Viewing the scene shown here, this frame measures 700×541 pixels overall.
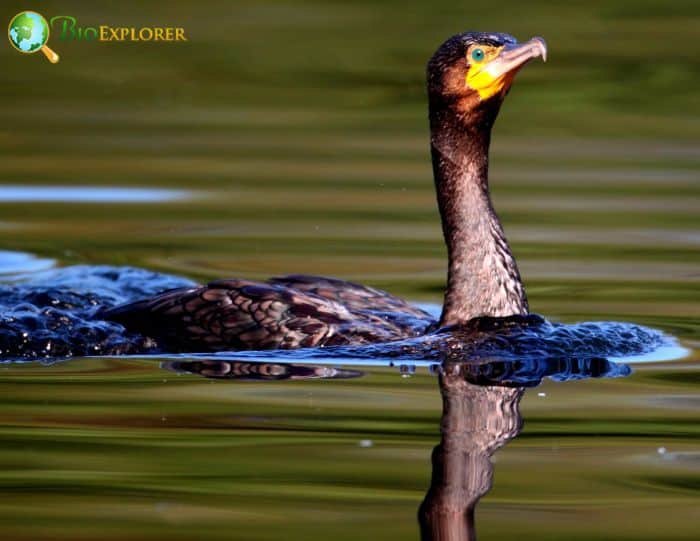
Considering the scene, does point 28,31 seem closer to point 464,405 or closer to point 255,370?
point 255,370

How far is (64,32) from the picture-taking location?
18.9m

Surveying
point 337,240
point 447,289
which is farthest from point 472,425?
point 337,240

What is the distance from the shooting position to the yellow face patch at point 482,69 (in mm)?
8328

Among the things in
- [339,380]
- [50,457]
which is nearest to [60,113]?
[339,380]

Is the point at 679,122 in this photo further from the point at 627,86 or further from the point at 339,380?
the point at 339,380

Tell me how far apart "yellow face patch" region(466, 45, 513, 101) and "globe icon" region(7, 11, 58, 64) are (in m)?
10.5

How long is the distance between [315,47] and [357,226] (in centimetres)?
695

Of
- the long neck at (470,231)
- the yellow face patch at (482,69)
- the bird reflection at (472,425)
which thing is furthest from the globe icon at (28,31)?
the bird reflection at (472,425)

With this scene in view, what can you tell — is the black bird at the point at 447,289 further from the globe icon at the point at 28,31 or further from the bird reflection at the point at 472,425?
the globe icon at the point at 28,31

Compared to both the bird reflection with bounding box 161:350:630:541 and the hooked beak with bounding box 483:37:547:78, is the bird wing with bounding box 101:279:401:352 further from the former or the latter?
the hooked beak with bounding box 483:37:547:78

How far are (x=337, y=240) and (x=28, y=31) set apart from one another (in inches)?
303

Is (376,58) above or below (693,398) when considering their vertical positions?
above

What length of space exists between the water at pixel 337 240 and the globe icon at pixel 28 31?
26cm

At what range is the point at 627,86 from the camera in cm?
1717
